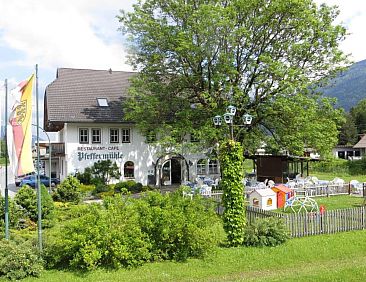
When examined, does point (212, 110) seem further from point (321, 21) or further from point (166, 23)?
point (321, 21)

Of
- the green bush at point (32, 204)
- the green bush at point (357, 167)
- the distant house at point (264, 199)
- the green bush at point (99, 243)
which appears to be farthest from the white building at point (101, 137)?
the green bush at point (99, 243)

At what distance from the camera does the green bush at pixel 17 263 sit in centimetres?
951

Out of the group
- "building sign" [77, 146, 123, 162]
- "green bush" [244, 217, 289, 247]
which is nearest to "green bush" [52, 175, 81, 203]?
"building sign" [77, 146, 123, 162]

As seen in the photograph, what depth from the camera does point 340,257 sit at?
11.2 meters

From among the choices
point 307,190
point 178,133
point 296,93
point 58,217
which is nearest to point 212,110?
point 178,133

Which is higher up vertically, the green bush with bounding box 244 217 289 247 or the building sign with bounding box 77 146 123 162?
the building sign with bounding box 77 146 123 162

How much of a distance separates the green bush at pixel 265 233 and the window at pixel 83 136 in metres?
20.0

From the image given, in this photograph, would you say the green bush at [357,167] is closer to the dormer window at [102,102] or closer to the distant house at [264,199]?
the dormer window at [102,102]

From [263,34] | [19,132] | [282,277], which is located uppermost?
[263,34]

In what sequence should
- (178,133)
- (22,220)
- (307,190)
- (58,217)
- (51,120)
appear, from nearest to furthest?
(22,220)
(58,217)
(307,190)
(178,133)
(51,120)

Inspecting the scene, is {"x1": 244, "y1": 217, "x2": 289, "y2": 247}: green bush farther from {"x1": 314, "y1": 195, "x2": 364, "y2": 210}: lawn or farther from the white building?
the white building

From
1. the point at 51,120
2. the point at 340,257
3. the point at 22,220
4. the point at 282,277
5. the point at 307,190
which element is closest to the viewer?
the point at 282,277

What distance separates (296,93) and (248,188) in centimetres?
611

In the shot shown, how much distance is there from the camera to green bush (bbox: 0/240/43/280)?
9508 millimetres
